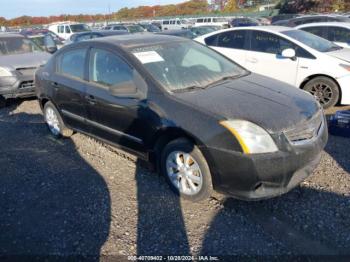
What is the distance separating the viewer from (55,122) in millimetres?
5160

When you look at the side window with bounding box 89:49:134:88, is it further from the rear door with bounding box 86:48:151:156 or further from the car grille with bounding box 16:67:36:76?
the car grille with bounding box 16:67:36:76

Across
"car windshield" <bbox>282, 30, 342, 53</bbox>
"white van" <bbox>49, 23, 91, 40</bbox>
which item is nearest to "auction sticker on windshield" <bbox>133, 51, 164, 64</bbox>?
"car windshield" <bbox>282, 30, 342, 53</bbox>

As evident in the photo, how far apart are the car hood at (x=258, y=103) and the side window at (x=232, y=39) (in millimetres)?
3311

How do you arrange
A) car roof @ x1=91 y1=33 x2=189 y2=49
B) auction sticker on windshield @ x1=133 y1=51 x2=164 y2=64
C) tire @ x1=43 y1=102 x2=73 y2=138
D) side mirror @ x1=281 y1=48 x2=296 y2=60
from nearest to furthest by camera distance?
auction sticker on windshield @ x1=133 y1=51 x2=164 y2=64 < car roof @ x1=91 y1=33 x2=189 y2=49 < tire @ x1=43 y1=102 x2=73 y2=138 < side mirror @ x1=281 y1=48 x2=296 y2=60

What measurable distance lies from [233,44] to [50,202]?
5.07 meters

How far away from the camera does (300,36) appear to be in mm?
6453

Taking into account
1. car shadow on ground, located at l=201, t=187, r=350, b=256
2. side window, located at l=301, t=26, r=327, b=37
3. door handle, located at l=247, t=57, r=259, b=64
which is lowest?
car shadow on ground, located at l=201, t=187, r=350, b=256

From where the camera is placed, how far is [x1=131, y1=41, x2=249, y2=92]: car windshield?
3.51 metres

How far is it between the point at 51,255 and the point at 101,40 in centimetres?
264

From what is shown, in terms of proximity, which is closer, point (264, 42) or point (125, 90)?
point (125, 90)

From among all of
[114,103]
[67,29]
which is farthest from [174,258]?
[67,29]

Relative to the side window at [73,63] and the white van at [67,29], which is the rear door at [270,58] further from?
the white van at [67,29]

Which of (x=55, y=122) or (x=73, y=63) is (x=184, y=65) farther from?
(x=55, y=122)

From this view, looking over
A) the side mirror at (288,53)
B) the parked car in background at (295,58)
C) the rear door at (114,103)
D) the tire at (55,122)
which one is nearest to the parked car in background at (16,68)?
the tire at (55,122)
